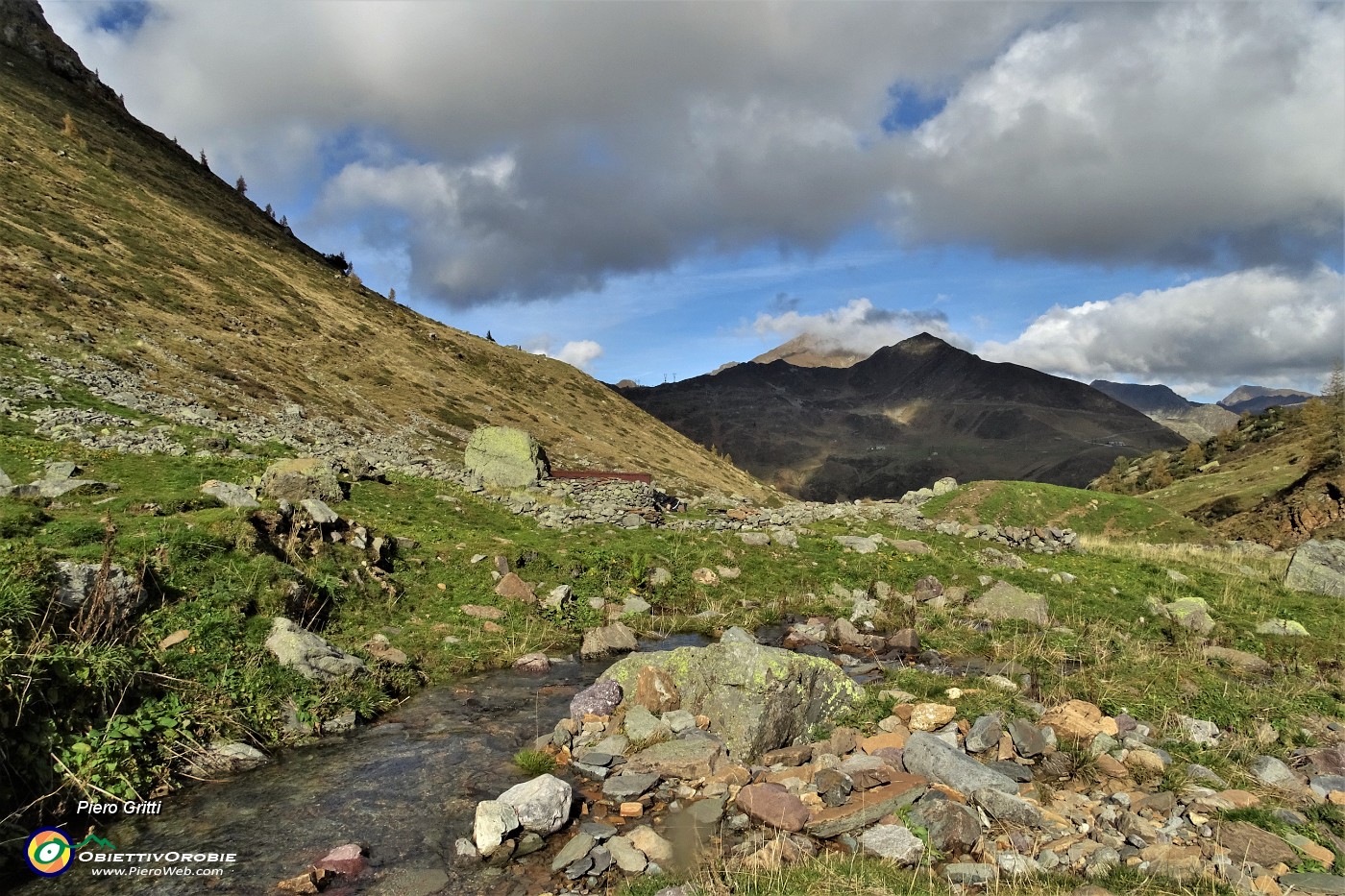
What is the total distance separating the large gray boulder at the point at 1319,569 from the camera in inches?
1025

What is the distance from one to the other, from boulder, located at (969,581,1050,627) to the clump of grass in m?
16.8

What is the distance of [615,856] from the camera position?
9.07 meters

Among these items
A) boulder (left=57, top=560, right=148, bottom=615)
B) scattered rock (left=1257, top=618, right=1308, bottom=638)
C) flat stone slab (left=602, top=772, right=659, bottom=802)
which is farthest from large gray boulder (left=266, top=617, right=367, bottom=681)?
scattered rock (left=1257, top=618, right=1308, bottom=638)

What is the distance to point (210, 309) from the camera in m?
54.9

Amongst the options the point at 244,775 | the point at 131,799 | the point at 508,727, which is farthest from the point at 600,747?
the point at 131,799

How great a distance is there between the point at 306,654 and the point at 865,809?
1160cm

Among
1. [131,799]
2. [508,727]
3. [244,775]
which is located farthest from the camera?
[508,727]

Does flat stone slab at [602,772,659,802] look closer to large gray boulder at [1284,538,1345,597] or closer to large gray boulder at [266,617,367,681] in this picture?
large gray boulder at [266,617,367,681]

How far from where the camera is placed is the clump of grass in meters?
11.8

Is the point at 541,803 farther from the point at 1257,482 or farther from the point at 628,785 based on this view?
the point at 1257,482

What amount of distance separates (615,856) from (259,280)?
79.8 metres

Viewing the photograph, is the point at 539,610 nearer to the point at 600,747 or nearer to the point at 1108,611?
the point at 600,747

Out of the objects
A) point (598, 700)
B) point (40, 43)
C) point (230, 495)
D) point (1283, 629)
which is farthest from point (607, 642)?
point (40, 43)

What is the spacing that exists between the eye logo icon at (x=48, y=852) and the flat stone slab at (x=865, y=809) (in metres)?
10.4
